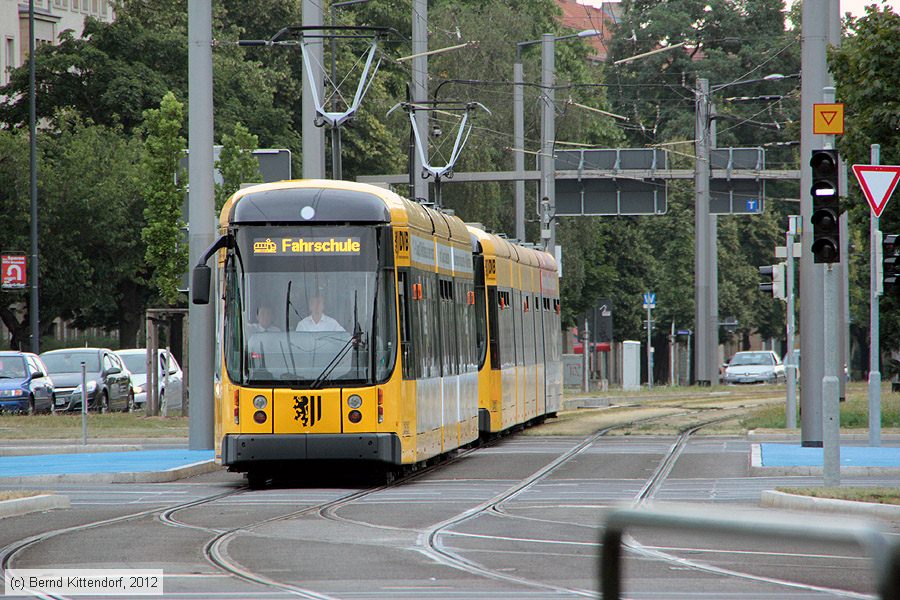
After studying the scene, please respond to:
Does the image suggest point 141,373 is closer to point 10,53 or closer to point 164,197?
point 164,197

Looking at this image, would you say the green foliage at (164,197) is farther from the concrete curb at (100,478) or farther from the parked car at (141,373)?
the concrete curb at (100,478)

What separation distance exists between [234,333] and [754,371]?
53325 mm

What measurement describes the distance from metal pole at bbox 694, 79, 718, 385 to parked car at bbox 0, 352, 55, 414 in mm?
18532

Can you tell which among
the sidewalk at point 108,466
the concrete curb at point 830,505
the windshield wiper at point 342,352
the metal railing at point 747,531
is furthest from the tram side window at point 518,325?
the metal railing at point 747,531

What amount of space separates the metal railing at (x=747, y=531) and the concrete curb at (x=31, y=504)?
1290 centimetres

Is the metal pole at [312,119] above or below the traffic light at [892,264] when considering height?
above

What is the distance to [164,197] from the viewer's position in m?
33.8

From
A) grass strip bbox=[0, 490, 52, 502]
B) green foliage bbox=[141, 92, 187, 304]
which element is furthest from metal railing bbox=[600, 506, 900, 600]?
green foliage bbox=[141, 92, 187, 304]

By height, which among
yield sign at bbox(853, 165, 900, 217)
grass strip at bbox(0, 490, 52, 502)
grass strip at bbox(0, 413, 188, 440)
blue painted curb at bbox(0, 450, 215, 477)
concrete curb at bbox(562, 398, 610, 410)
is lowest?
concrete curb at bbox(562, 398, 610, 410)

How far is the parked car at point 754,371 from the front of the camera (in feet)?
230

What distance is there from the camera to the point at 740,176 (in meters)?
51.9

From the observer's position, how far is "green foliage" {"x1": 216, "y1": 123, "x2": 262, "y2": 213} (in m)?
34.6

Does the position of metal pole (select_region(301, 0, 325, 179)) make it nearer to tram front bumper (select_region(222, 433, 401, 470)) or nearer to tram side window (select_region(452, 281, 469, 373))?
tram side window (select_region(452, 281, 469, 373))

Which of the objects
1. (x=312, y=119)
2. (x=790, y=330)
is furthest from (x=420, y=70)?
(x=790, y=330)
